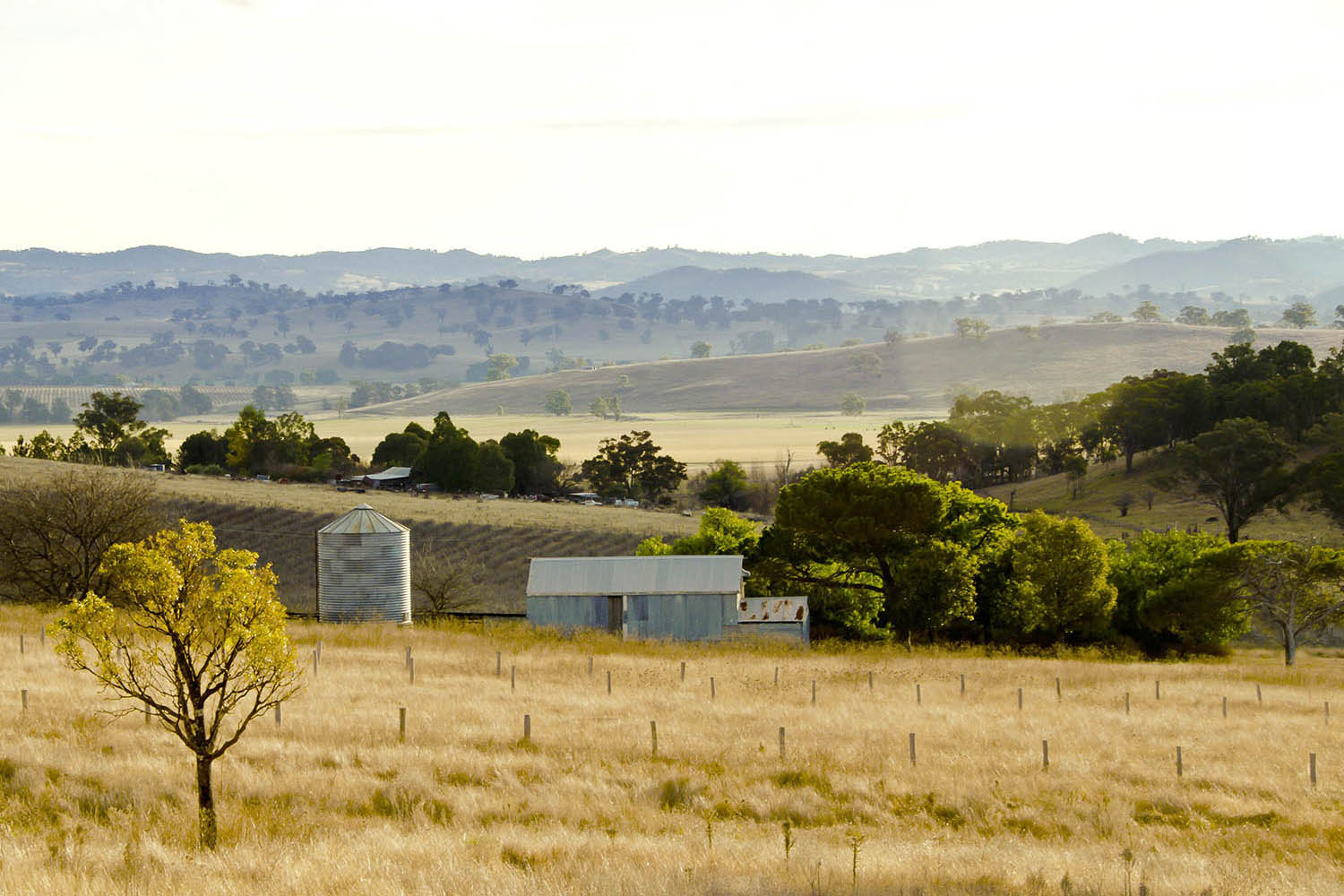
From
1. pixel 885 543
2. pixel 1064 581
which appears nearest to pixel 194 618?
pixel 885 543

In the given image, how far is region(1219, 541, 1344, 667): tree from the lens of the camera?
5559cm

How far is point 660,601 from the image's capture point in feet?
166

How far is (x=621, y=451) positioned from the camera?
119 meters

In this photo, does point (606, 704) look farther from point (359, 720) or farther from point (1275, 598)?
point (1275, 598)

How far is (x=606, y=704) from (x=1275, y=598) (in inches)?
1455

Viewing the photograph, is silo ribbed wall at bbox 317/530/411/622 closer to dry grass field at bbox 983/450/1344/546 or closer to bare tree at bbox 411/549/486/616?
bare tree at bbox 411/549/486/616

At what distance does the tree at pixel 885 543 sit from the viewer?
52000 mm

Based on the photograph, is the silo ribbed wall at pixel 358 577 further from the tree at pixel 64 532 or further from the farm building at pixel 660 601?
the tree at pixel 64 532

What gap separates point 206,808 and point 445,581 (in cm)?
4111

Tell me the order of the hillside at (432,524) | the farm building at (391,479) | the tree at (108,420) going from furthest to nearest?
1. the tree at (108,420)
2. the farm building at (391,479)
3. the hillside at (432,524)

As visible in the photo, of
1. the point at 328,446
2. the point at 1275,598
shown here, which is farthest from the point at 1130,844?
the point at 328,446

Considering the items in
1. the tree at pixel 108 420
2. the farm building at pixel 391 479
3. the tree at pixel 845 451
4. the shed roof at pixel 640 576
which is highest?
the tree at pixel 108 420

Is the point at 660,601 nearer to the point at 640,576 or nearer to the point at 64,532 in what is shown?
the point at 640,576

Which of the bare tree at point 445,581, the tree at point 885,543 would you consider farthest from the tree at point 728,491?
the tree at point 885,543
